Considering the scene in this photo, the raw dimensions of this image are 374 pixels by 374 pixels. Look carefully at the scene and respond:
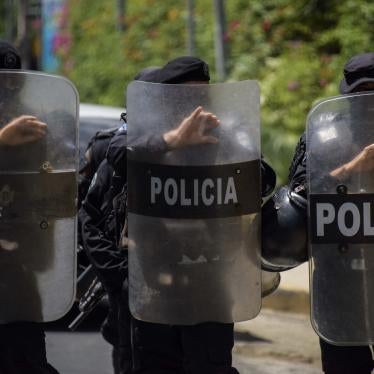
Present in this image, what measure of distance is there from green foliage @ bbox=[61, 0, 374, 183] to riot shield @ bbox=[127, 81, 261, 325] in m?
7.75

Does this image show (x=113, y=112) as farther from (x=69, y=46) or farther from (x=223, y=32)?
(x=69, y=46)

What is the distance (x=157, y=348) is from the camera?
3885 millimetres

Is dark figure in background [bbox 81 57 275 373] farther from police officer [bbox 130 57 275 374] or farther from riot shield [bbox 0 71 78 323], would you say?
riot shield [bbox 0 71 78 323]

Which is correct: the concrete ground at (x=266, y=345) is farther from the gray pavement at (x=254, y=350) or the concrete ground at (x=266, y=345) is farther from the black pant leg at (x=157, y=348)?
the black pant leg at (x=157, y=348)

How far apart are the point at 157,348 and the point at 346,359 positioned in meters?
0.71

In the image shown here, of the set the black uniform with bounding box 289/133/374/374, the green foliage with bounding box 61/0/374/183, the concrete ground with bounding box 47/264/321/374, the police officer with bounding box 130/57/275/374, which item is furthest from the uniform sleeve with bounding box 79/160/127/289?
the green foliage with bounding box 61/0/374/183

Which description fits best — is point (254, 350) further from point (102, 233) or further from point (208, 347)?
point (208, 347)

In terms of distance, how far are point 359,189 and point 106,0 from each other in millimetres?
15419

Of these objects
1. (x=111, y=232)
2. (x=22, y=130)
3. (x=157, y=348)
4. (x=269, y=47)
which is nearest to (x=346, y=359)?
(x=157, y=348)

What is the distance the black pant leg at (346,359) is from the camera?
3.70 meters

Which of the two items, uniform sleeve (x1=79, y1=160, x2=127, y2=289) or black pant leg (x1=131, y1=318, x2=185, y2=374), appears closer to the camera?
black pant leg (x1=131, y1=318, x2=185, y2=374)

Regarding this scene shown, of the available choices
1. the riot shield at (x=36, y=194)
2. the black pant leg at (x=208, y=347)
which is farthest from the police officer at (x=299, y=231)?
the riot shield at (x=36, y=194)

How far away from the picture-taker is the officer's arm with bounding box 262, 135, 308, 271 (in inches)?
143

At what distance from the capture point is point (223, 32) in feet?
40.7
